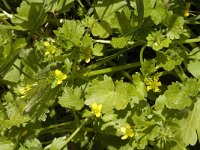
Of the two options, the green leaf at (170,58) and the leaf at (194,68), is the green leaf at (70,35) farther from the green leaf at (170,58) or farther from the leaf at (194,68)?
the leaf at (194,68)

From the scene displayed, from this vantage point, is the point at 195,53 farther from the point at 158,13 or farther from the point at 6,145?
the point at 6,145

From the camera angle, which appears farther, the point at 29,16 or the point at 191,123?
the point at 29,16

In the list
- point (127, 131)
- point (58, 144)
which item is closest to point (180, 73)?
point (127, 131)

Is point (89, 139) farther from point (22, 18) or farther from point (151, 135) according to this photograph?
point (22, 18)

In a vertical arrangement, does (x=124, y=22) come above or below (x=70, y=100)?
above

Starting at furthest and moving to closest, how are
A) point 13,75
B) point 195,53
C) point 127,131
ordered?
point 13,75 → point 195,53 → point 127,131

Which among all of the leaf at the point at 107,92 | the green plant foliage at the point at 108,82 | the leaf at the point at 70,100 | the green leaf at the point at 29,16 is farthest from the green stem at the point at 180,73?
the green leaf at the point at 29,16

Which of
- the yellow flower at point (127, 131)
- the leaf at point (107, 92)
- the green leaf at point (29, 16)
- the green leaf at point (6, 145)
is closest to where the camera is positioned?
the yellow flower at point (127, 131)

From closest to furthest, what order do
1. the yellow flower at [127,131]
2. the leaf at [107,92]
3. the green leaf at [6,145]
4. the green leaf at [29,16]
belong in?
the yellow flower at [127,131] → the leaf at [107,92] → the green leaf at [6,145] → the green leaf at [29,16]
